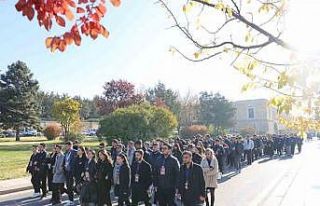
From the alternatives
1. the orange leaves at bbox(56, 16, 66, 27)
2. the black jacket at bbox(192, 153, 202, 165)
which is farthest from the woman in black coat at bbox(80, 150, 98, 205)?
the orange leaves at bbox(56, 16, 66, 27)

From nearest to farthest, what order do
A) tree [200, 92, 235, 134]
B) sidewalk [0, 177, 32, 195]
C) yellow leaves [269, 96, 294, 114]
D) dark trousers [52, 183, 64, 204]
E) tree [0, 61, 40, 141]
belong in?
1. yellow leaves [269, 96, 294, 114]
2. dark trousers [52, 183, 64, 204]
3. sidewalk [0, 177, 32, 195]
4. tree [0, 61, 40, 141]
5. tree [200, 92, 235, 134]

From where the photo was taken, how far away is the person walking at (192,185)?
33.7 feet

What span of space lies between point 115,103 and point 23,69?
16.3 meters

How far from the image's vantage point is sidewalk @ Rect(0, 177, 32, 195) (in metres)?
17.5

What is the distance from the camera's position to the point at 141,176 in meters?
12.1

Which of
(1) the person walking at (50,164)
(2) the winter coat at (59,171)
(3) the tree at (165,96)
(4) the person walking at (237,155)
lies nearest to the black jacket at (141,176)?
(2) the winter coat at (59,171)

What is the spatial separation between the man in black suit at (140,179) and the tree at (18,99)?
55.8 m

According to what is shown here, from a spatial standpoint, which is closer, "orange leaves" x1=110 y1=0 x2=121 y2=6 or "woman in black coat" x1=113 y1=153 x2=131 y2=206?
"orange leaves" x1=110 y1=0 x2=121 y2=6

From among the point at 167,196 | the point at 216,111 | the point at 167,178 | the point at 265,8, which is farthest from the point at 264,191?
the point at 216,111

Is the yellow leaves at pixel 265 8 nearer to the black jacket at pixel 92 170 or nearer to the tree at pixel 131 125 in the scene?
the black jacket at pixel 92 170

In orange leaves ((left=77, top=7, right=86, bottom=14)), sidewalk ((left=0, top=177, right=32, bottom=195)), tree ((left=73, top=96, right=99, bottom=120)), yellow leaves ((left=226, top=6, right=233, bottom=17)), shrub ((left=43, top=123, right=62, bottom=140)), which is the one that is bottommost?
sidewalk ((left=0, top=177, right=32, bottom=195))

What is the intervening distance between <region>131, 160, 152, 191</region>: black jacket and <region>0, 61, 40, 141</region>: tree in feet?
183

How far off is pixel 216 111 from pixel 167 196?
249 ft

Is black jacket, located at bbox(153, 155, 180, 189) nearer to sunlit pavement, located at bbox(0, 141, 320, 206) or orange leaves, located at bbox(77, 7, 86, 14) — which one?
sunlit pavement, located at bbox(0, 141, 320, 206)
